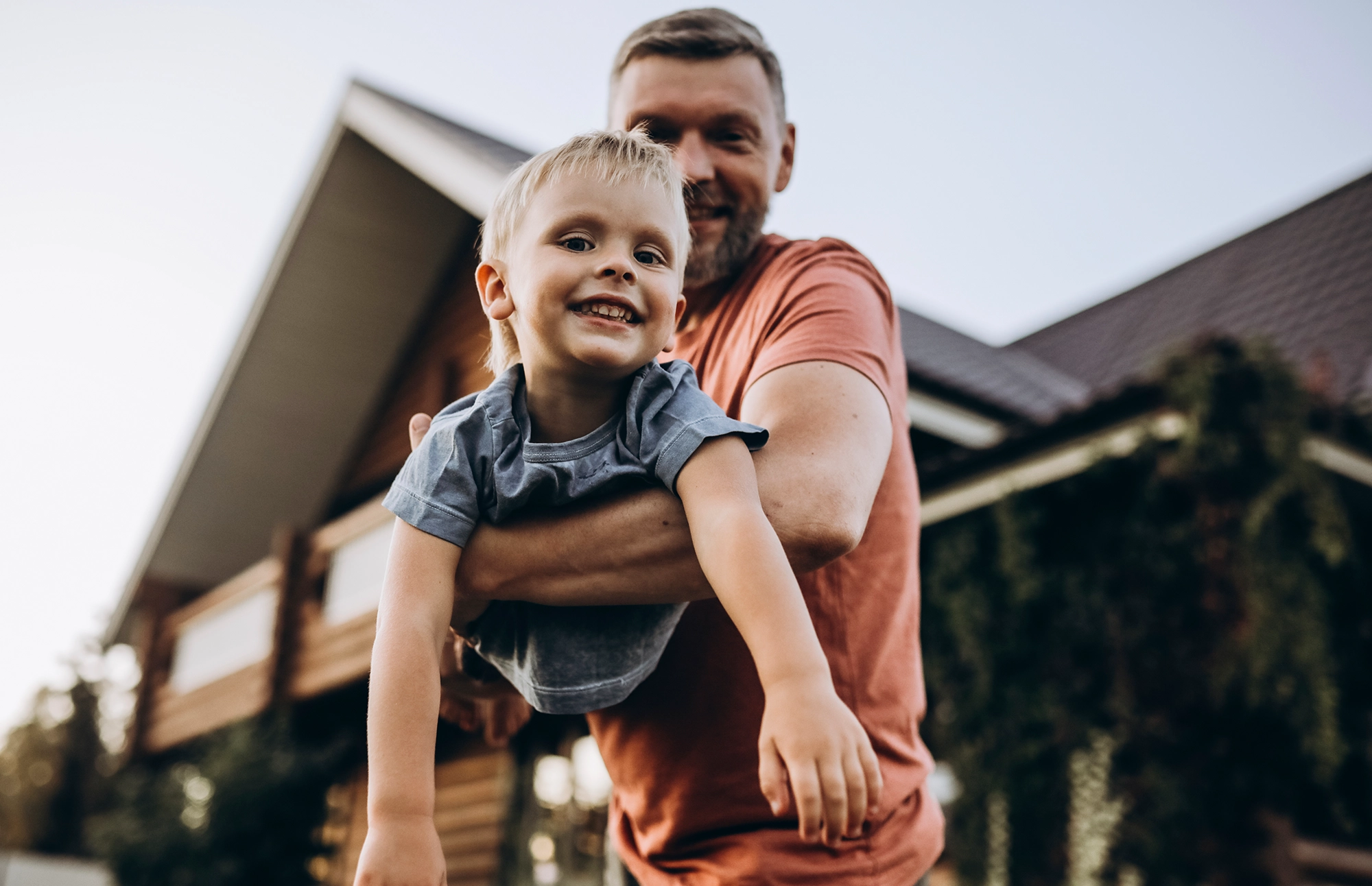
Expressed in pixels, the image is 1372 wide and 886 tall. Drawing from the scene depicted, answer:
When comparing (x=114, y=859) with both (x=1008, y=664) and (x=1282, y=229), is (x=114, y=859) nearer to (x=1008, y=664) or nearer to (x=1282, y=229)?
(x=1008, y=664)

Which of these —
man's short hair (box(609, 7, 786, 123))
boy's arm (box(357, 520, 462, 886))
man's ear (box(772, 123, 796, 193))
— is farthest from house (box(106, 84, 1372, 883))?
boy's arm (box(357, 520, 462, 886))

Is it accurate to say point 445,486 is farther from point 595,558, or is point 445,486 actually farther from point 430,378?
point 430,378

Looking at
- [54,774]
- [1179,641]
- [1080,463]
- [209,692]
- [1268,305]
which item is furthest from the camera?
[54,774]

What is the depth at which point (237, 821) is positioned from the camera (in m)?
8.74

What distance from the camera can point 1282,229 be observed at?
10.5 m

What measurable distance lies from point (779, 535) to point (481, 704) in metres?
0.68

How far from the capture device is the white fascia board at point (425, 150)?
24.7ft

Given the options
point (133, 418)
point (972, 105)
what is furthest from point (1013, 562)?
point (133, 418)

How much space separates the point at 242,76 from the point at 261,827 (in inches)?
381

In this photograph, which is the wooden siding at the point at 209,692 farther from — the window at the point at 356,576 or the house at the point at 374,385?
the window at the point at 356,576

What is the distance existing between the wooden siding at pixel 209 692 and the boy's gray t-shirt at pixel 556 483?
908 centimetres

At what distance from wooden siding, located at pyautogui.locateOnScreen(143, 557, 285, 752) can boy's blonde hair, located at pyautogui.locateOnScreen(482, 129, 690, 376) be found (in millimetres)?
9089

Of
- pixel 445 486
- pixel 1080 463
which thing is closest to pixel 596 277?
pixel 445 486

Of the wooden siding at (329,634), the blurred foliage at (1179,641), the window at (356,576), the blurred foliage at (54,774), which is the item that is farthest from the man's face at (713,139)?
the blurred foliage at (54,774)
